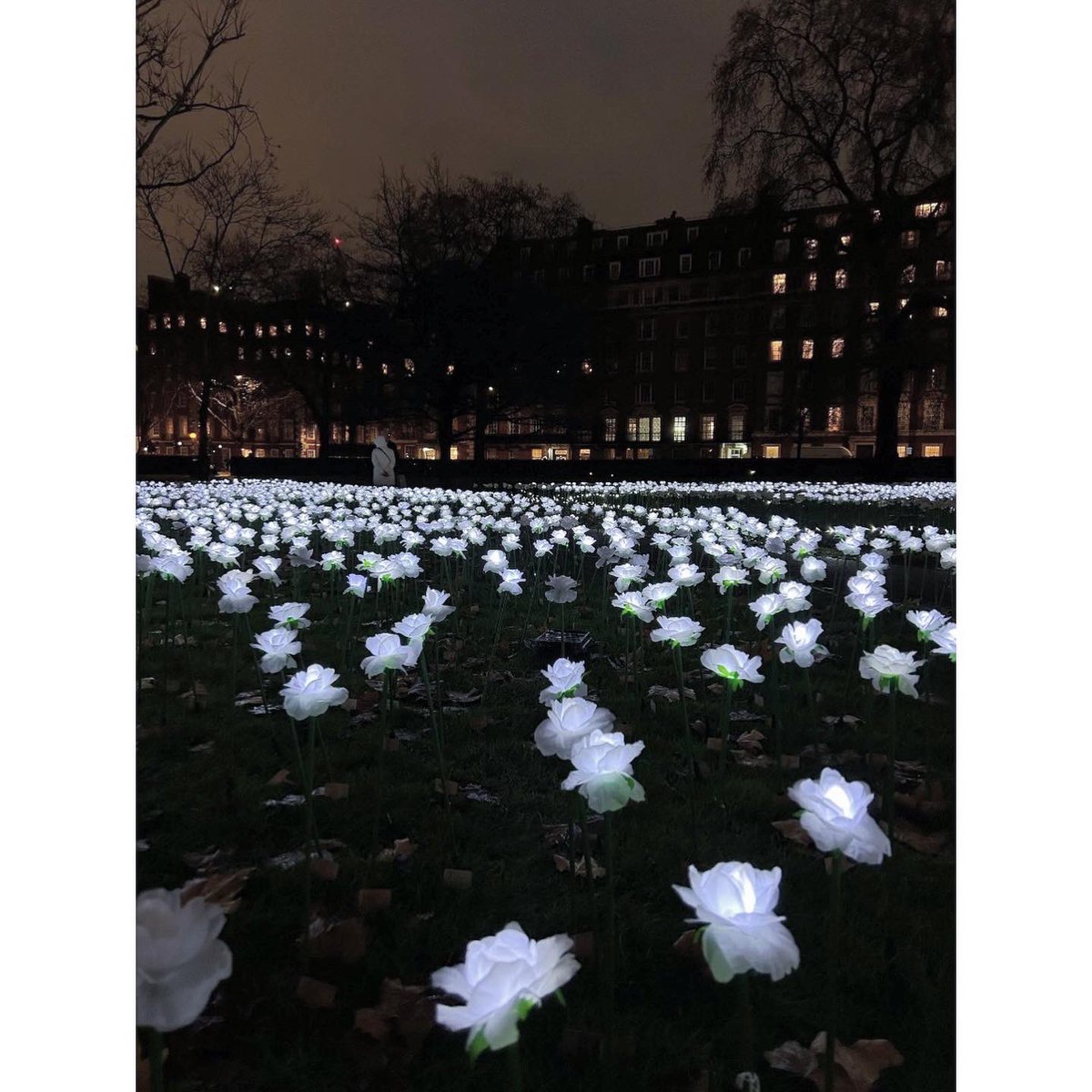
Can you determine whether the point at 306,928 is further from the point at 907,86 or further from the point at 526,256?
the point at 526,256

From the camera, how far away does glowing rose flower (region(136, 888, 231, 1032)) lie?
2.72 feet

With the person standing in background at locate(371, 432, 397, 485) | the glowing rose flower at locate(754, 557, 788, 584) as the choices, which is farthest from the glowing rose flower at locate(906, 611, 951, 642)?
the person standing in background at locate(371, 432, 397, 485)

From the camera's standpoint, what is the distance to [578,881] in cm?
195

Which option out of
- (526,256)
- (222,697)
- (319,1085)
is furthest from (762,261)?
(319,1085)

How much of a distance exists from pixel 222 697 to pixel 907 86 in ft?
64.6

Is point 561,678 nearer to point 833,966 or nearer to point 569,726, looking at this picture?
point 569,726

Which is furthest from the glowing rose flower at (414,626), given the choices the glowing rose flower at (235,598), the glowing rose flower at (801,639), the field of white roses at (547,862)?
the glowing rose flower at (801,639)

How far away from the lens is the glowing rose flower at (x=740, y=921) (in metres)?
0.88

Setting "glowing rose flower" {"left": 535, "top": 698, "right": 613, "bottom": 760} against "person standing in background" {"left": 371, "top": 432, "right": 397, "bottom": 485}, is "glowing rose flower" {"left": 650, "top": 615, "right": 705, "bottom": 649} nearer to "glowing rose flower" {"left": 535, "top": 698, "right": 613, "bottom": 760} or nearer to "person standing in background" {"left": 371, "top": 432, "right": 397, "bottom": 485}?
"glowing rose flower" {"left": 535, "top": 698, "right": 613, "bottom": 760}

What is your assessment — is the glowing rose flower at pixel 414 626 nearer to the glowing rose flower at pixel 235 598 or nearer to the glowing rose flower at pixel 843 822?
the glowing rose flower at pixel 235 598

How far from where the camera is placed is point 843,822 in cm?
109

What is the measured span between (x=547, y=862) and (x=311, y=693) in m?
0.85

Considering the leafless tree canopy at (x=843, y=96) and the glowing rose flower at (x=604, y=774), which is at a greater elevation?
the leafless tree canopy at (x=843, y=96)

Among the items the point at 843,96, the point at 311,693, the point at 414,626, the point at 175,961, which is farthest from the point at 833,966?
the point at 843,96
